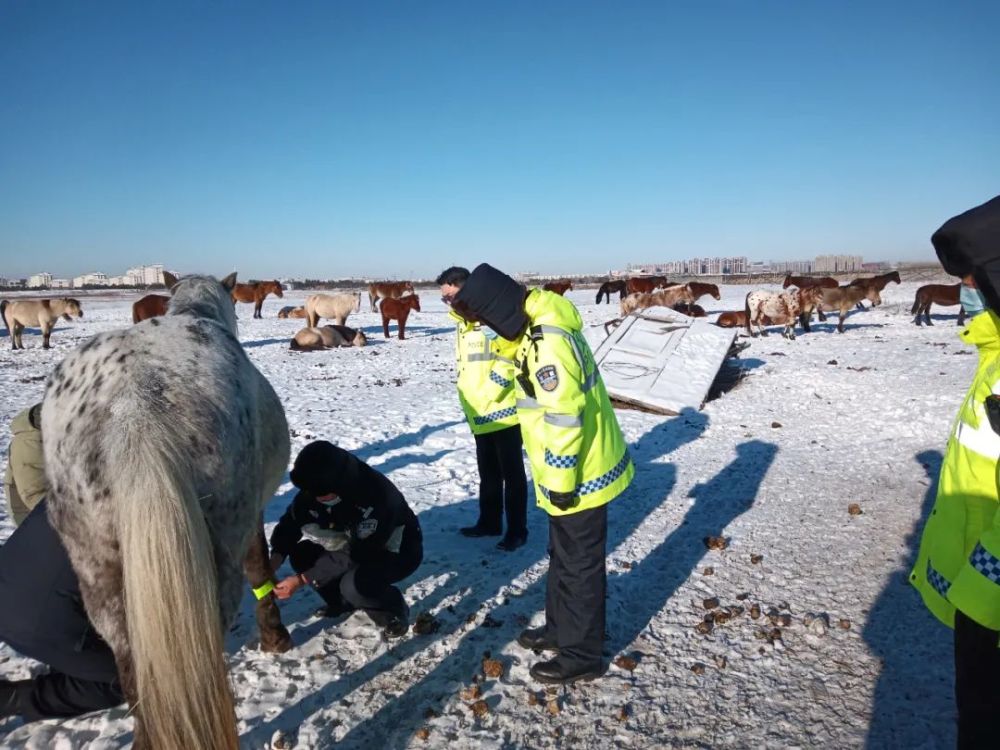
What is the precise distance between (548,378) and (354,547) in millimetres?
1616

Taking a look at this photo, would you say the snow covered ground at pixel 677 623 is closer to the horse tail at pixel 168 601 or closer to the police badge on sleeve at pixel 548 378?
the horse tail at pixel 168 601

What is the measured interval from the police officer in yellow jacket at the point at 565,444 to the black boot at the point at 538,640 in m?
0.12

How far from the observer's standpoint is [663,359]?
991 cm

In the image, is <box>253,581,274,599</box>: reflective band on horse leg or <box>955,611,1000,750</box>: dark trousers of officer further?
<box>253,581,274,599</box>: reflective band on horse leg

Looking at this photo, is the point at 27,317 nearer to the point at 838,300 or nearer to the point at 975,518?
the point at 975,518

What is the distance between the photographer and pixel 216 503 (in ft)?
6.71

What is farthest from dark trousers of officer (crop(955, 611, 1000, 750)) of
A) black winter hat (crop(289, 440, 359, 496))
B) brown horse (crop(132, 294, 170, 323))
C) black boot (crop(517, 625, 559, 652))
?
brown horse (crop(132, 294, 170, 323))

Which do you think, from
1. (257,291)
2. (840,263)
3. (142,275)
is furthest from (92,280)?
(840,263)

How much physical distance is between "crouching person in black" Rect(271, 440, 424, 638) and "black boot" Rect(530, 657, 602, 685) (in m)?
0.91

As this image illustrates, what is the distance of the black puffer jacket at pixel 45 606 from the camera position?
2.07 meters

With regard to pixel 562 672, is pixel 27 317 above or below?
above

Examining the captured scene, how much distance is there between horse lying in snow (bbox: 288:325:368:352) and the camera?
1600 cm

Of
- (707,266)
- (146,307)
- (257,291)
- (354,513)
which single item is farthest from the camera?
(707,266)

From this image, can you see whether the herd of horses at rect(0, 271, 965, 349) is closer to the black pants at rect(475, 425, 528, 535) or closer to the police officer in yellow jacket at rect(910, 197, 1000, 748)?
the black pants at rect(475, 425, 528, 535)
